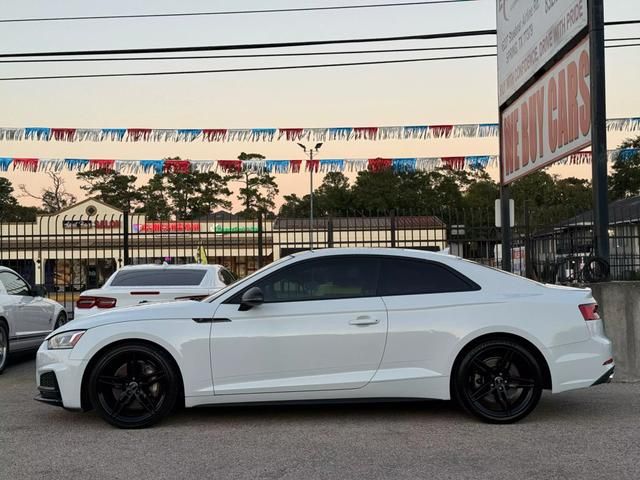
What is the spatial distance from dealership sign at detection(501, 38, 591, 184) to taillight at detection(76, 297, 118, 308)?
666 cm

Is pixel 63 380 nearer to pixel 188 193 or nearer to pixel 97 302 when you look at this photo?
pixel 97 302

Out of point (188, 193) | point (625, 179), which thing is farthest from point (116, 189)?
point (625, 179)

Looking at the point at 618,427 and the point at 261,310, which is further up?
the point at 261,310

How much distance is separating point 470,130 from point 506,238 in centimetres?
400

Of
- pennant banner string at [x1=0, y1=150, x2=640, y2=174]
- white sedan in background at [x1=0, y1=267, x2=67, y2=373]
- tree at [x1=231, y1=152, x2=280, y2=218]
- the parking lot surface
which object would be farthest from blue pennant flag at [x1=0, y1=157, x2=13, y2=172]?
tree at [x1=231, y1=152, x2=280, y2=218]

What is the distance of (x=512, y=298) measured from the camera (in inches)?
231

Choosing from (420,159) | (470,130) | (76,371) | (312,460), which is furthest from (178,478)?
(420,159)

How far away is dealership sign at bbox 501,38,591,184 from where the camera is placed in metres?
9.16

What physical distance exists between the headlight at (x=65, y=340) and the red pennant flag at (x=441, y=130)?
11874mm

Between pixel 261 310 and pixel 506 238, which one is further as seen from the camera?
pixel 506 238

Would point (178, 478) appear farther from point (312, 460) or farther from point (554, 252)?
point (554, 252)

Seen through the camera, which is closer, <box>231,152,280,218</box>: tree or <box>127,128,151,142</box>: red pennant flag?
<box>127,128,151,142</box>: red pennant flag

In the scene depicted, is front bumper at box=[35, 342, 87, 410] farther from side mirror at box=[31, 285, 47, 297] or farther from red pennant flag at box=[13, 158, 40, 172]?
red pennant flag at box=[13, 158, 40, 172]

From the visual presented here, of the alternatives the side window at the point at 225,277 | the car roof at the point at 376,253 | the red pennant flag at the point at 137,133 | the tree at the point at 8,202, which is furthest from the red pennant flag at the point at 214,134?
the tree at the point at 8,202
